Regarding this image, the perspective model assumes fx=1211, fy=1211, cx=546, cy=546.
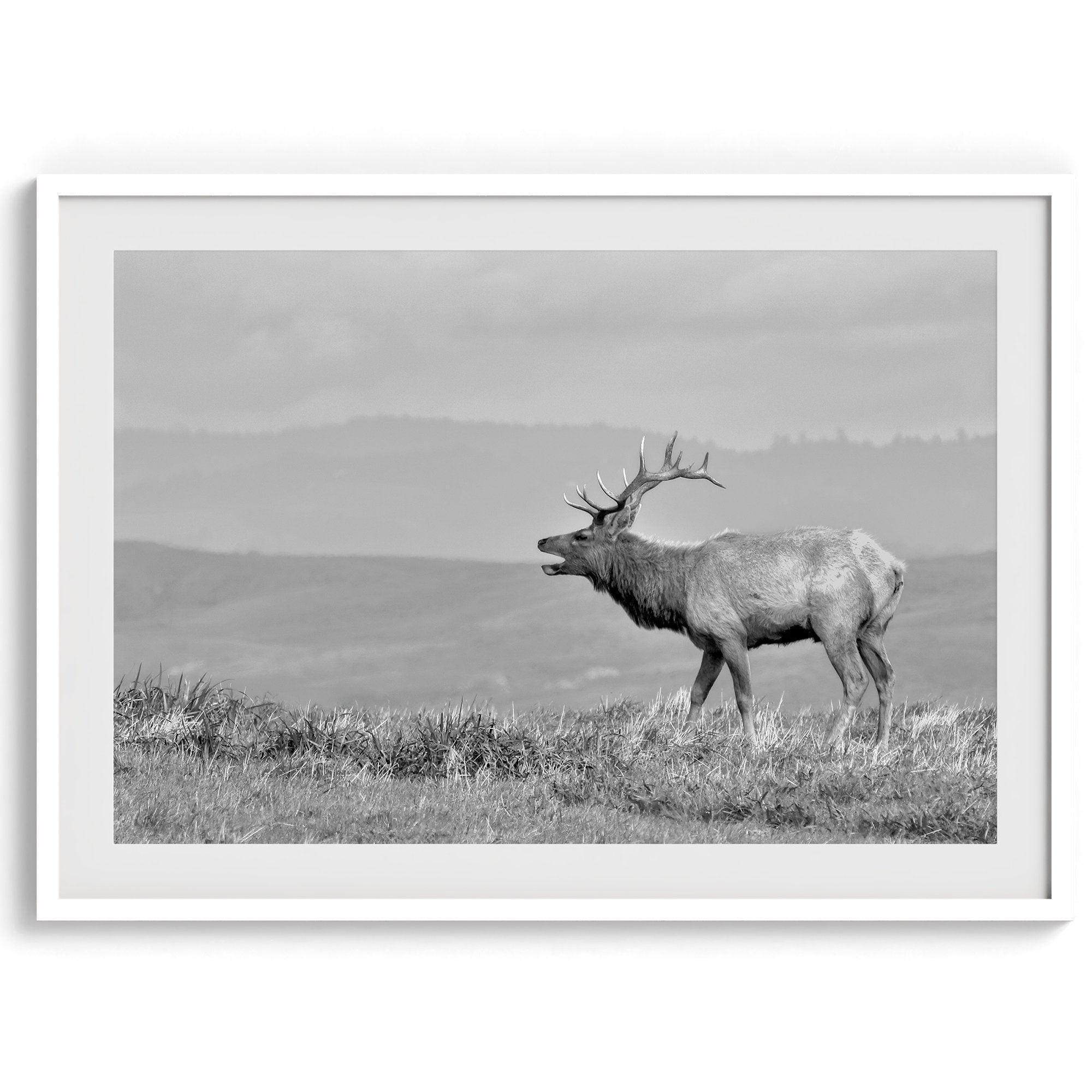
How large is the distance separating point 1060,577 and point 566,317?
174cm

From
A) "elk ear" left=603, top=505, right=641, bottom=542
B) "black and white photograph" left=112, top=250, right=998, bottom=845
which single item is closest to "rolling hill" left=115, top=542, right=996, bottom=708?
"black and white photograph" left=112, top=250, right=998, bottom=845

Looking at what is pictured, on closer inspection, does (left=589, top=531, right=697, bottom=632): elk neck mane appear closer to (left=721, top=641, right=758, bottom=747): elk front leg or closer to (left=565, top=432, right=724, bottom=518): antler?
(left=565, top=432, right=724, bottom=518): antler

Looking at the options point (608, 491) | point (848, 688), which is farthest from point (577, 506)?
point (848, 688)

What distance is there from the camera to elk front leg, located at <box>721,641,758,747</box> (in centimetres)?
384

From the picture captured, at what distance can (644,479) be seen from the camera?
12.2ft

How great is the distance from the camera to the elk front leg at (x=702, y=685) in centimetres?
381

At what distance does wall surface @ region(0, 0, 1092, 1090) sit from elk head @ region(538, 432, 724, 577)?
0.99 metres

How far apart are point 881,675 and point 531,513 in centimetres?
123
